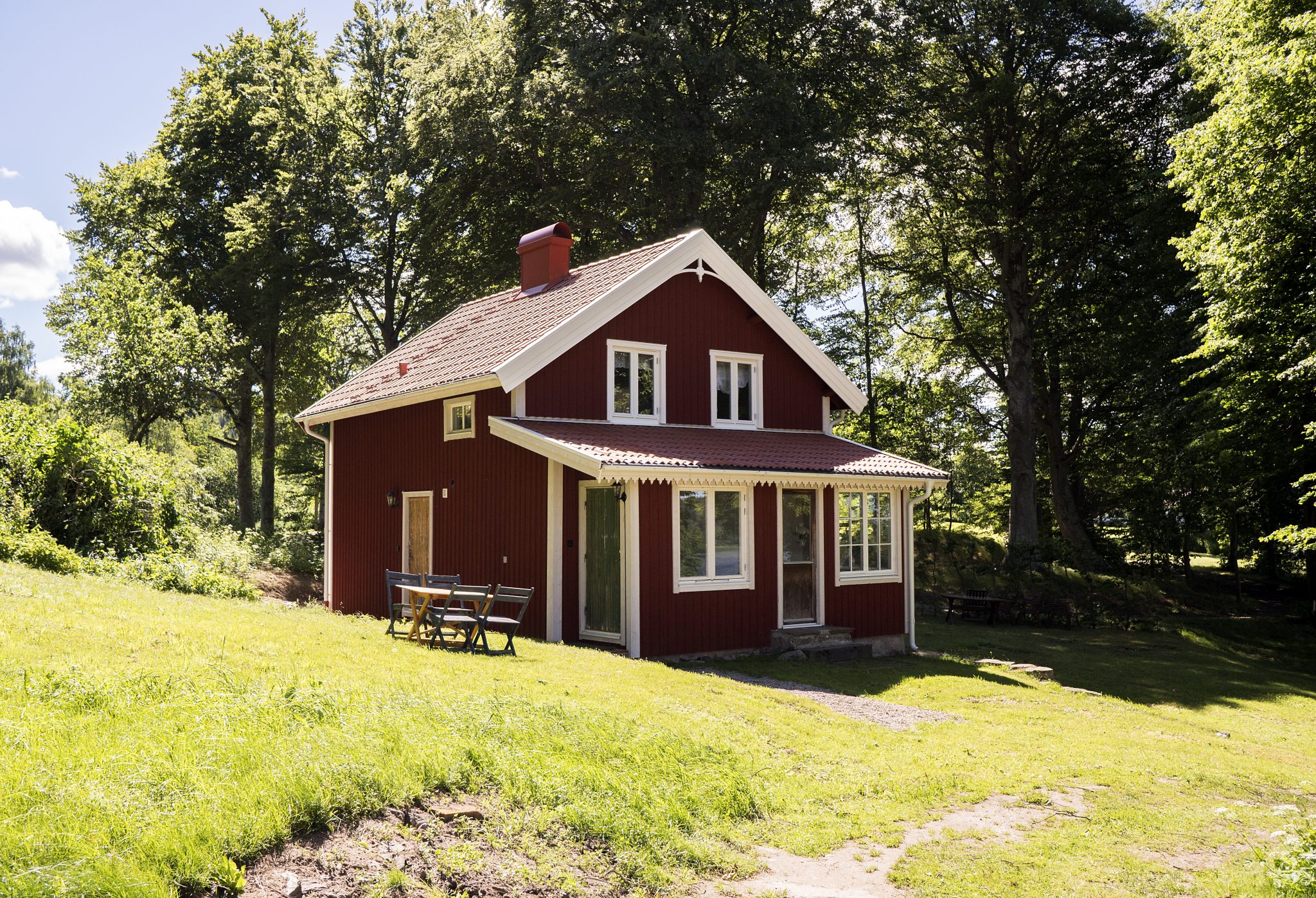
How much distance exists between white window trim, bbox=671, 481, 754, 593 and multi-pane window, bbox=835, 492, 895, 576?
2.28 metres

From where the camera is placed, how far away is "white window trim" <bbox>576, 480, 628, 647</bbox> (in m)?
14.9

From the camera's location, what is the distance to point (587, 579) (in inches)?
622

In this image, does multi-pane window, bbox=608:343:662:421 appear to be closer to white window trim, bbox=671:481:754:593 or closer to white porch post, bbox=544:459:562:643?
white porch post, bbox=544:459:562:643

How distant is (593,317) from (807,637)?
667 centimetres

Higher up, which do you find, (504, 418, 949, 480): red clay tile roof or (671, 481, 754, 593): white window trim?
(504, 418, 949, 480): red clay tile roof

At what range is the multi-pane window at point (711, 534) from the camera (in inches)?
616

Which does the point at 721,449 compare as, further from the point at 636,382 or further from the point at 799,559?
the point at 799,559

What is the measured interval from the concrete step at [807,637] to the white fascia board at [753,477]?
255 cm

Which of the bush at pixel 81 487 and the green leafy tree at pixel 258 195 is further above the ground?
the green leafy tree at pixel 258 195

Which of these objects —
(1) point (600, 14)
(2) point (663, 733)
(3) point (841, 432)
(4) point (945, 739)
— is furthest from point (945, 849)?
(3) point (841, 432)

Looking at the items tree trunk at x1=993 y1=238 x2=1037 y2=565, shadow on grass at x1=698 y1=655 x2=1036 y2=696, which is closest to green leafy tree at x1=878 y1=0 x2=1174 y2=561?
tree trunk at x1=993 y1=238 x2=1037 y2=565

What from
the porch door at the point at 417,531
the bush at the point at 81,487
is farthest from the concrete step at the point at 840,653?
the bush at the point at 81,487

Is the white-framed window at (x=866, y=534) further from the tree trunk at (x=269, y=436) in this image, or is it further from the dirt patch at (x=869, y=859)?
the tree trunk at (x=269, y=436)

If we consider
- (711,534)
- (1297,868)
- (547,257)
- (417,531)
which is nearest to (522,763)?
(1297,868)
